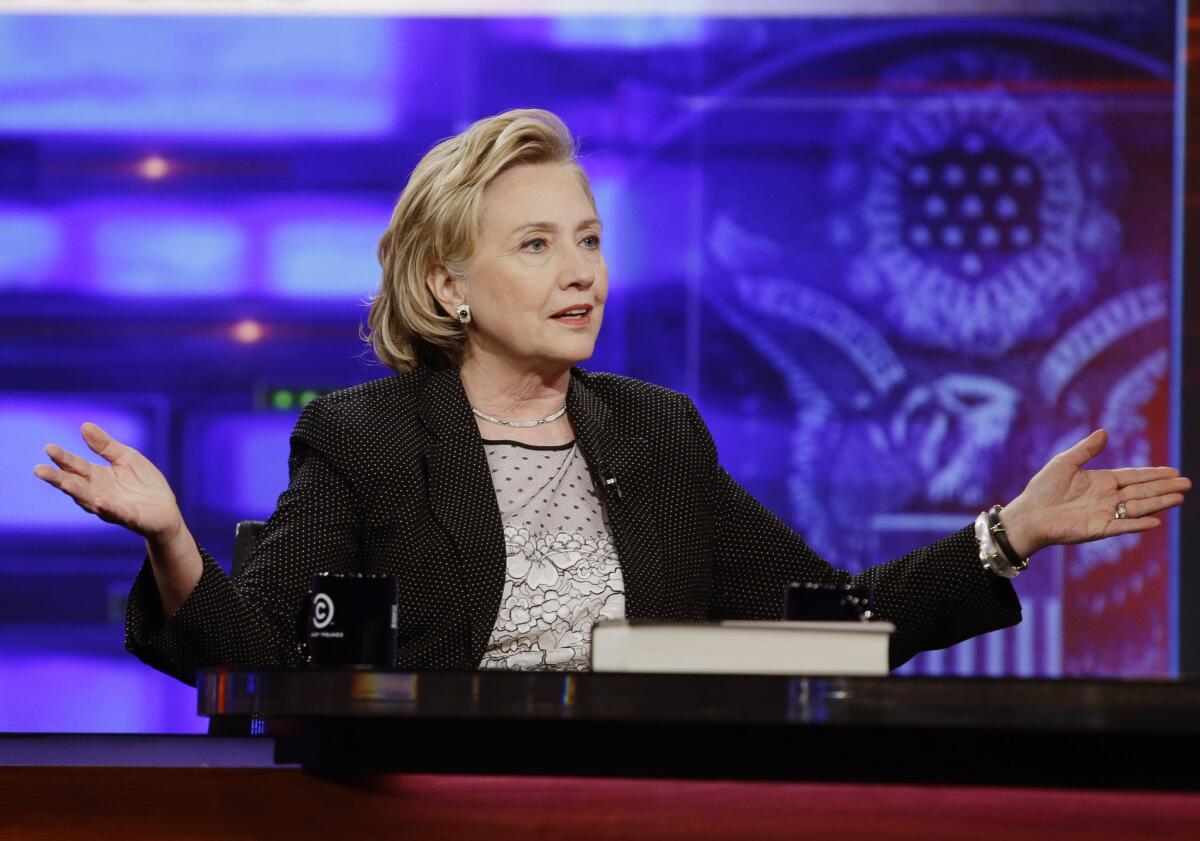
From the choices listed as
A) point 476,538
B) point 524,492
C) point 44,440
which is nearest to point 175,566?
point 476,538

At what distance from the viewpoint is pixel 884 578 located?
1.73m

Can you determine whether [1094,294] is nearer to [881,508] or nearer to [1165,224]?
[1165,224]

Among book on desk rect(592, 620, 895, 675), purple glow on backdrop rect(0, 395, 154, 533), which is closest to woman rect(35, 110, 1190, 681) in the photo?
book on desk rect(592, 620, 895, 675)

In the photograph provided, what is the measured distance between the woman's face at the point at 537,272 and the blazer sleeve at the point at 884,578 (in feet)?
0.76

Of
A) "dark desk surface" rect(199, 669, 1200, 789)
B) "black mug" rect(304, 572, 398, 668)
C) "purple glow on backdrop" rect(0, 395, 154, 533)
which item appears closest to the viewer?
"dark desk surface" rect(199, 669, 1200, 789)

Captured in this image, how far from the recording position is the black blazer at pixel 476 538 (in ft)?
5.31

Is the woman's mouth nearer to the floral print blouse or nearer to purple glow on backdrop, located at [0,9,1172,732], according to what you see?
the floral print blouse

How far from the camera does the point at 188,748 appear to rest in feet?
3.50

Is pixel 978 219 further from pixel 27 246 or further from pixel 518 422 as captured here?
pixel 27 246

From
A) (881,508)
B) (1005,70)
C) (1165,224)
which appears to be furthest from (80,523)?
(1165,224)

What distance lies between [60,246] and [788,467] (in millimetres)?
1738

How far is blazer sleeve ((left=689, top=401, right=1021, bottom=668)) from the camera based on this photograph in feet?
5.42

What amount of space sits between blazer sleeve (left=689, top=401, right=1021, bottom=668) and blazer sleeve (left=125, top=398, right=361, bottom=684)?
0.48 meters

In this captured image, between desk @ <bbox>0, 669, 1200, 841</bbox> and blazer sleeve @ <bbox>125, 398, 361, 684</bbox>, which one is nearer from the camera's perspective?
desk @ <bbox>0, 669, 1200, 841</bbox>
